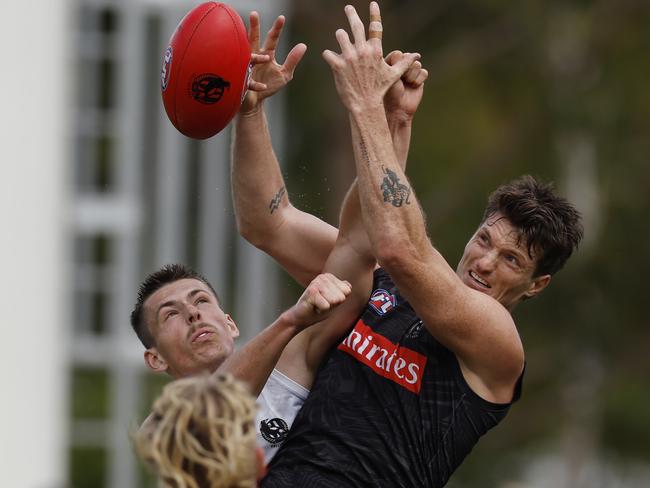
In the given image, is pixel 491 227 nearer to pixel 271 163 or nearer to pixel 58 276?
pixel 271 163

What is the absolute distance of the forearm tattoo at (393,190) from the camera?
5.73m

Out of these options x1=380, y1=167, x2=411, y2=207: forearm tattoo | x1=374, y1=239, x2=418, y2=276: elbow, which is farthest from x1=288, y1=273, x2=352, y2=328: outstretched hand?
x1=380, y1=167, x2=411, y2=207: forearm tattoo

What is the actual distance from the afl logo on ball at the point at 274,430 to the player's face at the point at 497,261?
3.05ft

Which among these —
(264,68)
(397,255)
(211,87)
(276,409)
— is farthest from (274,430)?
(264,68)

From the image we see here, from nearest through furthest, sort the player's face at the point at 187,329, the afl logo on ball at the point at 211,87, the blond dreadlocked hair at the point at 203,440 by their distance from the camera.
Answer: the blond dreadlocked hair at the point at 203,440
the afl logo on ball at the point at 211,87
the player's face at the point at 187,329

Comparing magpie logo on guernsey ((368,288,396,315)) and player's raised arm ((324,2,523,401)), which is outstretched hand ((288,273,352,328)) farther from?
magpie logo on guernsey ((368,288,396,315))

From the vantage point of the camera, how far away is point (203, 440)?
4699 mm

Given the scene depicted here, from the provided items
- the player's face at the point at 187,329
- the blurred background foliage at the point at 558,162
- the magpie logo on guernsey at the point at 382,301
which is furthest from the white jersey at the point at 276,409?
the blurred background foliage at the point at 558,162

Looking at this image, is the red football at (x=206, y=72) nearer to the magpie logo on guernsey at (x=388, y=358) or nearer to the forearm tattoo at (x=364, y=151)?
the forearm tattoo at (x=364, y=151)

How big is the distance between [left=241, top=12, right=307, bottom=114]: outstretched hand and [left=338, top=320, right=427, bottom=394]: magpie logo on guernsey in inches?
42.2

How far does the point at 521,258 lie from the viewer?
6125 mm

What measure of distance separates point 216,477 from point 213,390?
0.97 ft

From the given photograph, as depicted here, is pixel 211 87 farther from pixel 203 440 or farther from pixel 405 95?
pixel 203 440

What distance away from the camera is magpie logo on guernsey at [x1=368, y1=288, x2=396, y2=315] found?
20.4 feet
